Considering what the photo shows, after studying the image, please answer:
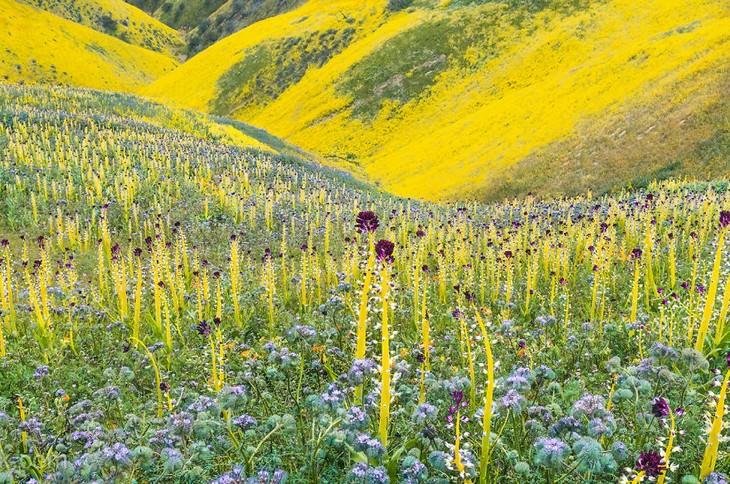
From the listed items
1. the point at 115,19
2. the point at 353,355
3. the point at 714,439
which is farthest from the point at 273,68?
the point at 115,19

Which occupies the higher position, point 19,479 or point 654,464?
point 654,464

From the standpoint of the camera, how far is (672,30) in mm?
50719

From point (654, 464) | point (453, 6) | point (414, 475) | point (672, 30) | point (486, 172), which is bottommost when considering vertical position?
point (486, 172)

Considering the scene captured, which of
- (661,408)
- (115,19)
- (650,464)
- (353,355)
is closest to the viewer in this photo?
(650,464)

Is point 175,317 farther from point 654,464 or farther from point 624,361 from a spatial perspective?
point 654,464

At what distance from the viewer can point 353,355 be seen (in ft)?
20.7

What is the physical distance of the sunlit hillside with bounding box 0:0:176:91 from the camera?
344 feet

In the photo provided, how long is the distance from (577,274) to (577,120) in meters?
36.9

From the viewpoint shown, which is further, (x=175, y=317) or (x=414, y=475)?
(x=175, y=317)

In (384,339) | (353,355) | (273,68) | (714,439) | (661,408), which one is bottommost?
(353,355)

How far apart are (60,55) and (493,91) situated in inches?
4190

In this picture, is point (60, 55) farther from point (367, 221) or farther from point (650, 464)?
point (650, 464)

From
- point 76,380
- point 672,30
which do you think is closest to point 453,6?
point 672,30

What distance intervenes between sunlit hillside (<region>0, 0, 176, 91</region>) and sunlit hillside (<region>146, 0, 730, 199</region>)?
78.1 ft
